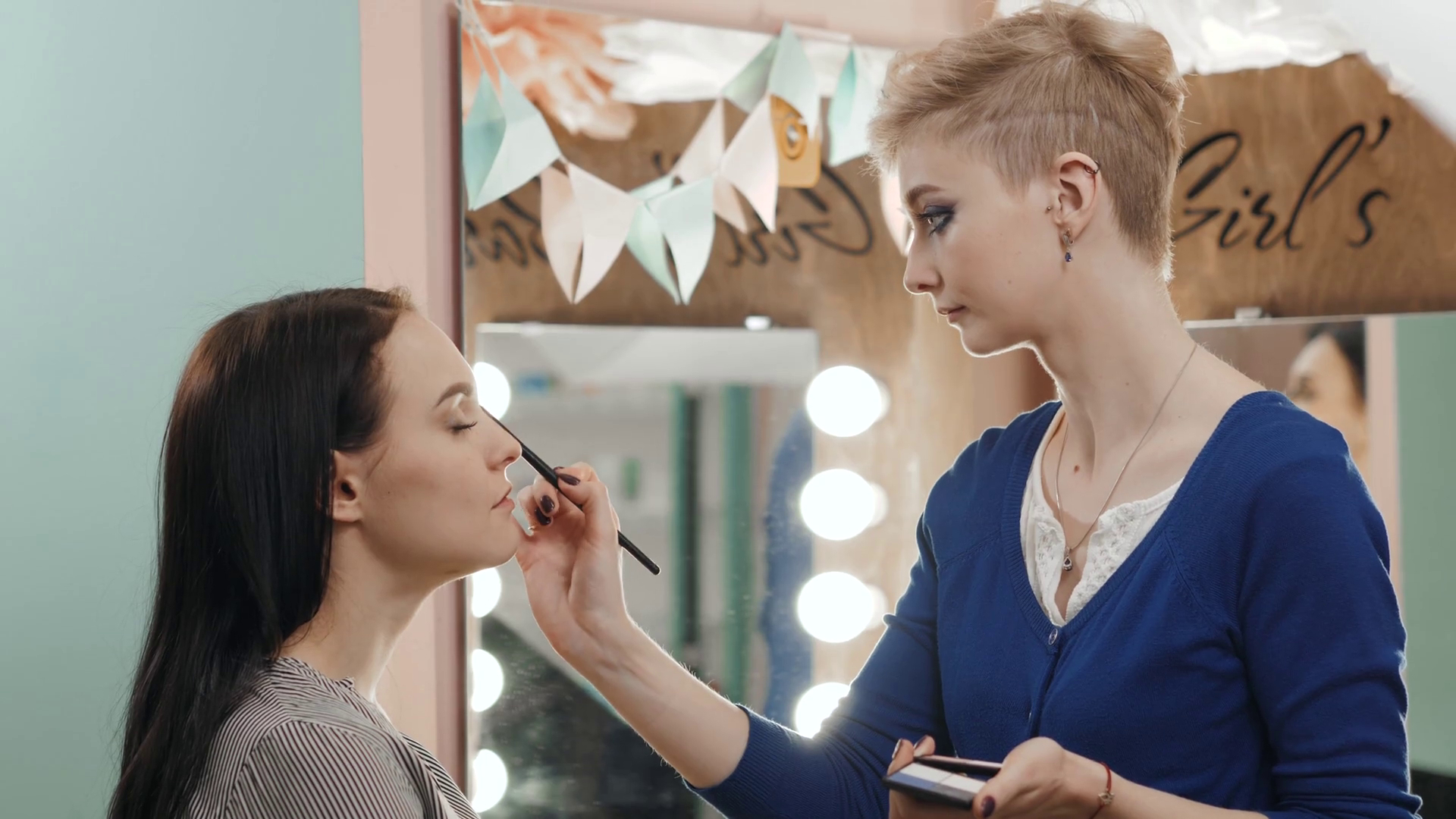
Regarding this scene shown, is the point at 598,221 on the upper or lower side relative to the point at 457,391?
upper

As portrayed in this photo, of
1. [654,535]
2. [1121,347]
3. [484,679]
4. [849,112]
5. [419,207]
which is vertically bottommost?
[484,679]

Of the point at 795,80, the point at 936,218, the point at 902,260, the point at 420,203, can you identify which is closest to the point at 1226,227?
the point at 902,260

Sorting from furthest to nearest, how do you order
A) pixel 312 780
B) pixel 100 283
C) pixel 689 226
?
pixel 689 226 → pixel 100 283 → pixel 312 780

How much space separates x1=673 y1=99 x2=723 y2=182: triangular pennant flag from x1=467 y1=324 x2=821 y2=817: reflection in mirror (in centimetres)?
16

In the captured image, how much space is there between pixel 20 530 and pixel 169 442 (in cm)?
40

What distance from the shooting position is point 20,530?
105 centimetres

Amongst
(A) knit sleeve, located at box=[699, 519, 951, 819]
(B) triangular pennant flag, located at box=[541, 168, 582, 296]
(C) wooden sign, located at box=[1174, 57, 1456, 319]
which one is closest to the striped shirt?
(A) knit sleeve, located at box=[699, 519, 951, 819]

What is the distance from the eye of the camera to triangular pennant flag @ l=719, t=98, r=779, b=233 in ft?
4.31

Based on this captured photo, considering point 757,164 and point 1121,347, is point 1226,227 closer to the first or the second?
point 757,164

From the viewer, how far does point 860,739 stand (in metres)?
0.84

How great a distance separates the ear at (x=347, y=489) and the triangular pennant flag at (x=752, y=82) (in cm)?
70

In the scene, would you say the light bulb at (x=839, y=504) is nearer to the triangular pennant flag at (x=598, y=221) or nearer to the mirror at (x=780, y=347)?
the mirror at (x=780, y=347)

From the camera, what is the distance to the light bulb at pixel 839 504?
1.36m

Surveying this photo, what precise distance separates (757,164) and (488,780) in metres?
0.68
